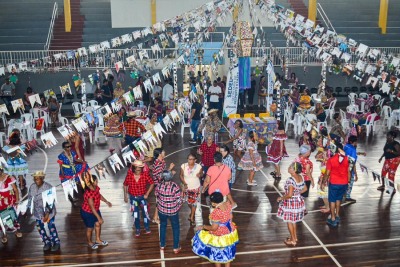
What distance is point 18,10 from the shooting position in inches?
1062

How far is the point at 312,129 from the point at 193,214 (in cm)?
500

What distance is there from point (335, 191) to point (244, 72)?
8.75 metres

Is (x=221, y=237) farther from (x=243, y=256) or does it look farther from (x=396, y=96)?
(x=396, y=96)

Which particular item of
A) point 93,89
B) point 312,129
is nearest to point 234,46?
point 312,129

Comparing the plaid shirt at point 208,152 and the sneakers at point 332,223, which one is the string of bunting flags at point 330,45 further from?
the sneakers at point 332,223

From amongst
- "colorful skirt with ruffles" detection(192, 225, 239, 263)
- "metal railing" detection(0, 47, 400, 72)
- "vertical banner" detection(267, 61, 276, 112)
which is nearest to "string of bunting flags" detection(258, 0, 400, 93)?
"vertical banner" detection(267, 61, 276, 112)

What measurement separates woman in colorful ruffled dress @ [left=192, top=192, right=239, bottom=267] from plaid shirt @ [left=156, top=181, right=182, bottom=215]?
32.4 inches

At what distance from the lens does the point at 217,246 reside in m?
6.47

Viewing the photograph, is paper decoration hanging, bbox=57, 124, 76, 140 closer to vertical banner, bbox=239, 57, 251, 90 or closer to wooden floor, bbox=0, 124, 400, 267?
wooden floor, bbox=0, 124, 400, 267

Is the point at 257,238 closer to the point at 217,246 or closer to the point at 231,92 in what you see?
the point at 217,246

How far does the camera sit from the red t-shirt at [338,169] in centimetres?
838

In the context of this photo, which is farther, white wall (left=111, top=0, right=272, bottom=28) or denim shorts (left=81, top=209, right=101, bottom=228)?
white wall (left=111, top=0, right=272, bottom=28)

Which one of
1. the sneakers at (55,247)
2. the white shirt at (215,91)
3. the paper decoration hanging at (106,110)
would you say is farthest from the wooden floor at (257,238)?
the white shirt at (215,91)

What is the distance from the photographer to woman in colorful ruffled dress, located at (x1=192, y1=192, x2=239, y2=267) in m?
6.39
